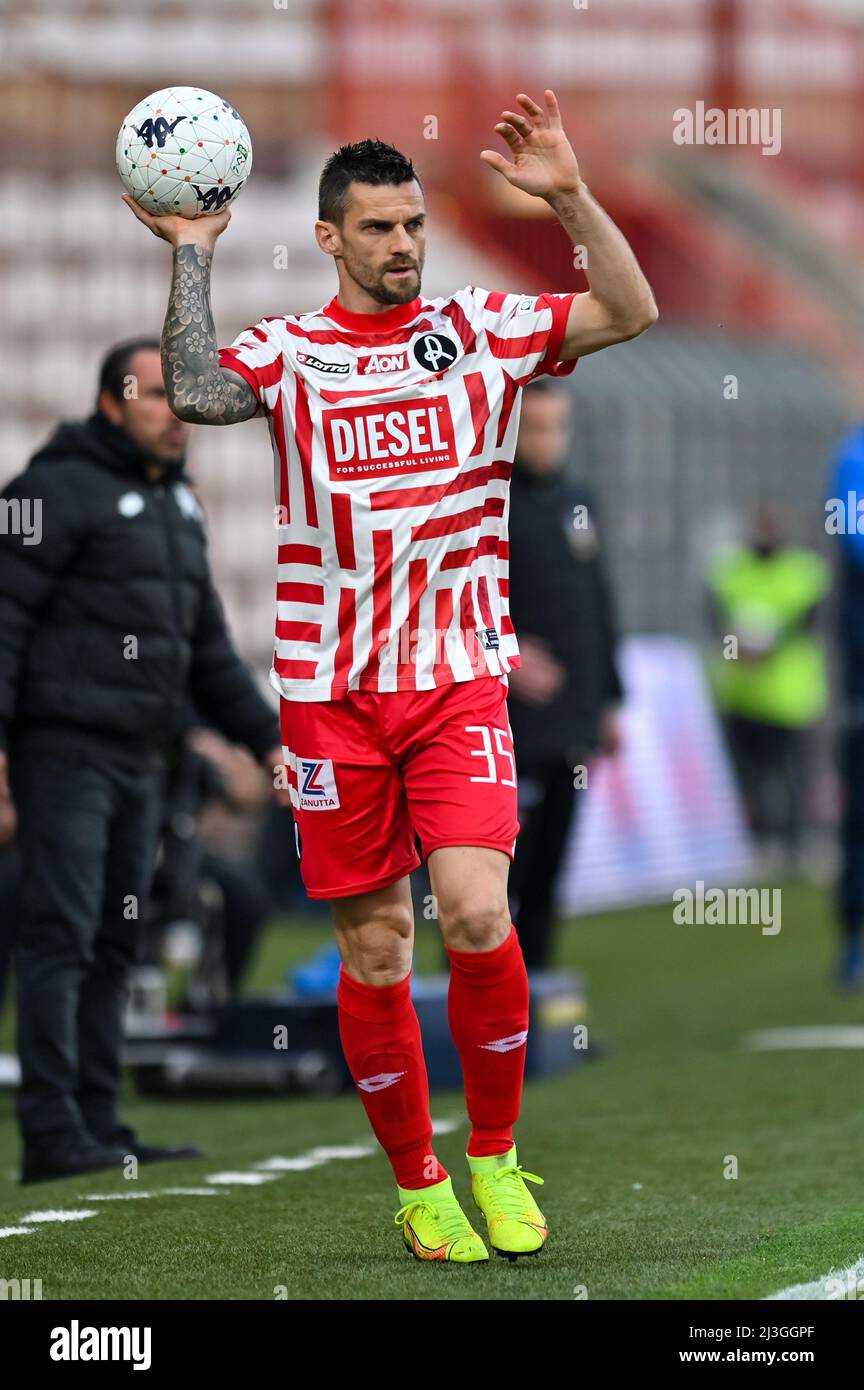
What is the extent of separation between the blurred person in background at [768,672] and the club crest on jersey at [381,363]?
40.9 feet

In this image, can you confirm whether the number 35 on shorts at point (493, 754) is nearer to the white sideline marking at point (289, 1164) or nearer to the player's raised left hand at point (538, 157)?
the player's raised left hand at point (538, 157)

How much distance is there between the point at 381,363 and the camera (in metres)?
4.99

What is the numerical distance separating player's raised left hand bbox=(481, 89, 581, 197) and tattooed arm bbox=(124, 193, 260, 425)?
2.05 ft

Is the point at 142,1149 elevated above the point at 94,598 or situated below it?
below

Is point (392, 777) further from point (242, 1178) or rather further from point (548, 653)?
point (548, 653)

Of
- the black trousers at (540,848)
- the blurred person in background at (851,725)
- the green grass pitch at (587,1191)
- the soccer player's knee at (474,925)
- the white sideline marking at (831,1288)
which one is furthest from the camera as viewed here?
the blurred person in background at (851,725)

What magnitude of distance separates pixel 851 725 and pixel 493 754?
6.02 meters

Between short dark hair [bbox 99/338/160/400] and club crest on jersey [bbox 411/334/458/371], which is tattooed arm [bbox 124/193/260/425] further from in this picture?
short dark hair [bbox 99/338/160/400]

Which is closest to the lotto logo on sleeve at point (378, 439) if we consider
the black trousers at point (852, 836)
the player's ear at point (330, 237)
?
the player's ear at point (330, 237)

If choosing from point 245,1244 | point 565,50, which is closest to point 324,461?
point 245,1244

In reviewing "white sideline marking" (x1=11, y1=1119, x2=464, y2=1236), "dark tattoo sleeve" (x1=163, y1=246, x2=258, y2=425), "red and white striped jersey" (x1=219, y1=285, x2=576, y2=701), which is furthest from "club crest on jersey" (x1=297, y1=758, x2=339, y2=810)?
"white sideline marking" (x1=11, y1=1119, x2=464, y2=1236)

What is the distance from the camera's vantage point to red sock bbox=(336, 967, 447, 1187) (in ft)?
16.7

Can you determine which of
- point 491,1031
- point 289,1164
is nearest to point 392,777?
point 491,1031

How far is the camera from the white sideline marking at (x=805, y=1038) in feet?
29.5
